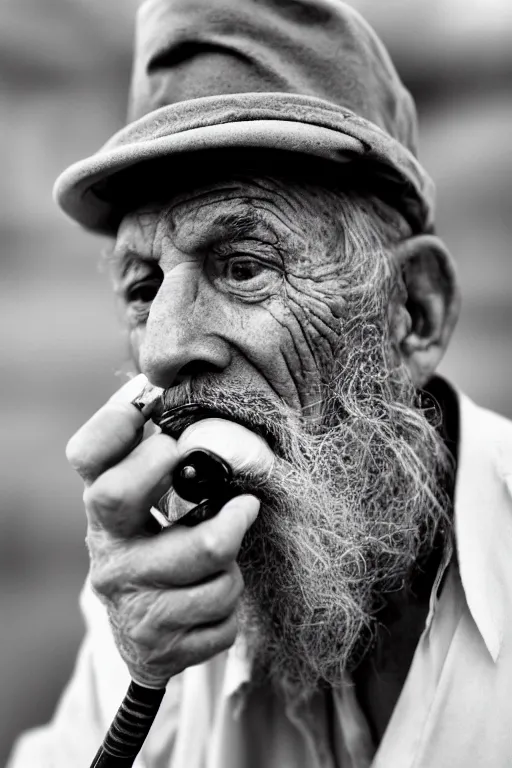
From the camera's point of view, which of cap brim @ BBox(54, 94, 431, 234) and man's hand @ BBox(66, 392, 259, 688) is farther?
cap brim @ BBox(54, 94, 431, 234)

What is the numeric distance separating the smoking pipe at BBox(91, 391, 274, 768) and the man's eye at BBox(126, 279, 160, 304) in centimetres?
39

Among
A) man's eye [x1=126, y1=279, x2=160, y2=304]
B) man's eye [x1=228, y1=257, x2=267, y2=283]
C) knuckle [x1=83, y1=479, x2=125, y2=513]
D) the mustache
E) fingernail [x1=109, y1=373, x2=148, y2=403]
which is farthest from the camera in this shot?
man's eye [x1=126, y1=279, x2=160, y2=304]

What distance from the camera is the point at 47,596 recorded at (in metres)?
3.47

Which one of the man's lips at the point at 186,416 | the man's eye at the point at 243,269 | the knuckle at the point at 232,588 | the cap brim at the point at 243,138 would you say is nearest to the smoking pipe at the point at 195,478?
the man's lips at the point at 186,416

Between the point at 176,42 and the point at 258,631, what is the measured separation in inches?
56.5

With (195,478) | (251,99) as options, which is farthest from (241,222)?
(195,478)

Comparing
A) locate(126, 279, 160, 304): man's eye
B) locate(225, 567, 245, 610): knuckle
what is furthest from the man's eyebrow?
locate(225, 567, 245, 610): knuckle

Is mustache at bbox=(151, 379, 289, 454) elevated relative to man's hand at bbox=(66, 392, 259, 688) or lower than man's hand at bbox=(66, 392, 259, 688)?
elevated

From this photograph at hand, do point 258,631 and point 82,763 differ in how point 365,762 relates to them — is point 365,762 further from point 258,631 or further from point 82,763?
point 82,763

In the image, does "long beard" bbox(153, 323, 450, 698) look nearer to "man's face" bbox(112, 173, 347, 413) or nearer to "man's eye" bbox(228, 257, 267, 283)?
"man's face" bbox(112, 173, 347, 413)

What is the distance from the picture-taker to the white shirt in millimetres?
1271

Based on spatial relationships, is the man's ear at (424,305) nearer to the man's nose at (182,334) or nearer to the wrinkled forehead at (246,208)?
the wrinkled forehead at (246,208)

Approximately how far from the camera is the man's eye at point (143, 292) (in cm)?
148

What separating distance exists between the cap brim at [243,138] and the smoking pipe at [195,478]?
529 millimetres
